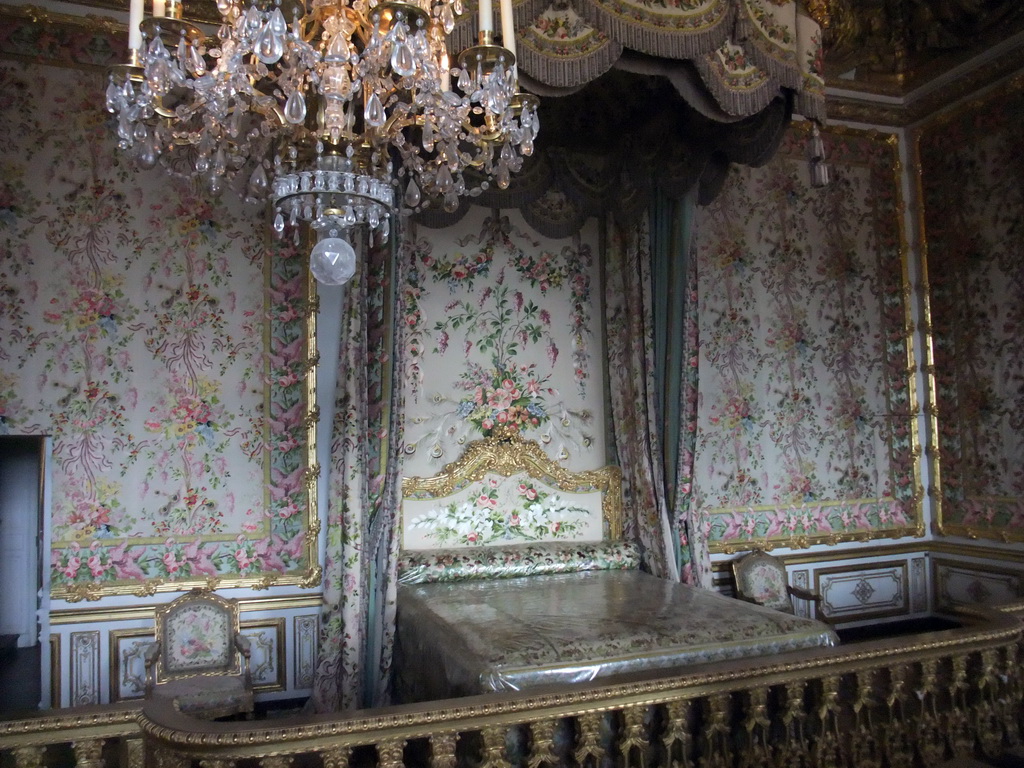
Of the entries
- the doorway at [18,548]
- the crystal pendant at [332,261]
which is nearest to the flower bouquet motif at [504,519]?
the crystal pendant at [332,261]

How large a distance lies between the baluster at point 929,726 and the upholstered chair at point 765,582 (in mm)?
2188

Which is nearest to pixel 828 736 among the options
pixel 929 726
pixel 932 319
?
pixel 929 726

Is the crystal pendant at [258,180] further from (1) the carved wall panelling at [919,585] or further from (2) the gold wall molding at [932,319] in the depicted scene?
(1) the carved wall panelling at [919,585]

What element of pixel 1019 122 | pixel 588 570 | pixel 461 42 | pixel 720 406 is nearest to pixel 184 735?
pixel 461 42

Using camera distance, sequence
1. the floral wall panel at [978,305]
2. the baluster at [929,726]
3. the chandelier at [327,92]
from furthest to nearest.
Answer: the floral wall panel at [978,305] < the baluster at [929,726] < the chandelier at [327,92]

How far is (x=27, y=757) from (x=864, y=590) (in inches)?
185

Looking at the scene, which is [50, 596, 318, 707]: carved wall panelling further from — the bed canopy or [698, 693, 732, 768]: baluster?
[698, 693, 732, 768]: baluster

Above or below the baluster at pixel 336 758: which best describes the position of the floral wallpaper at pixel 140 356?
above

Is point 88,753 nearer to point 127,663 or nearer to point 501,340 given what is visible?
point 127,663

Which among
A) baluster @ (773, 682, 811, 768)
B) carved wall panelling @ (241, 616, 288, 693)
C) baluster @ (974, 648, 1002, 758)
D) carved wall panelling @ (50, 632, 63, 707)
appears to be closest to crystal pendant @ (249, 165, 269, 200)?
baluster @ (773, 682, 811, 768)

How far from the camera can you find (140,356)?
3.89m

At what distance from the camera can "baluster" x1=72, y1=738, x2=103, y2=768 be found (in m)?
2.03

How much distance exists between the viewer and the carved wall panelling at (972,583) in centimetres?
469

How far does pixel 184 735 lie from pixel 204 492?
2237 millimetres
